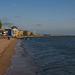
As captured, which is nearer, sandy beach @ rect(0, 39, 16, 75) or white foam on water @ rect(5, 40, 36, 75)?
white foam on water @ rect(5, 40, 36, 75)

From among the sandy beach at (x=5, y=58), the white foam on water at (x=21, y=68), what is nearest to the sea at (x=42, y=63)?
the white foam on water at (x=21, y=68)

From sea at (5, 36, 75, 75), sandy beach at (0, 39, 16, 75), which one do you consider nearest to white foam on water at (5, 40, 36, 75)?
sea at (5, 36, 75, 75)

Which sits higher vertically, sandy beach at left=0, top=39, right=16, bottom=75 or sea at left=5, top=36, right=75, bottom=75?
sandy beach at left=0, top=39, right=16, bottom=75

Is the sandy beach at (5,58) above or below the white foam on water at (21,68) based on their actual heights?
above

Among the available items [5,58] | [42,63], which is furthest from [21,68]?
[5,58]

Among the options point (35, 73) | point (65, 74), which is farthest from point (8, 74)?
point (65, 74)

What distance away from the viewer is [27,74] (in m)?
11.3

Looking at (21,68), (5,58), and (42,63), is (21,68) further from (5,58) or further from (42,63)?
(5,58)

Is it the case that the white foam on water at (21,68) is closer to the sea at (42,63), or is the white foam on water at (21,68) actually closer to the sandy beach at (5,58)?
the sea at (42,63)

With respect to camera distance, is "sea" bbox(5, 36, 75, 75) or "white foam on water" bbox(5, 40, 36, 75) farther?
"sea" bbox(5, 36, 75, 75)

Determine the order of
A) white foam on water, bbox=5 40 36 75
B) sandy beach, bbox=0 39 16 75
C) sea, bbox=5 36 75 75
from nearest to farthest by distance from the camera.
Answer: white foam on water, bbox=5 40 36 75, sea, bbox=5 36 75 75, sandy beach, bbox=0 39 16 75

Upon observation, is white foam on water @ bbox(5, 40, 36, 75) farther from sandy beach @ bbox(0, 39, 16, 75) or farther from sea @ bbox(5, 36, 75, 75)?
sandy beach @ bbox(0, 39, 16, 75)

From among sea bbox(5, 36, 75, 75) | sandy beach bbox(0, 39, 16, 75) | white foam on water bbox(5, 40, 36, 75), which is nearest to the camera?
white foam on water bbox(5, 40, 36, 75)

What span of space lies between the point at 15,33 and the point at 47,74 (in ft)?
453
